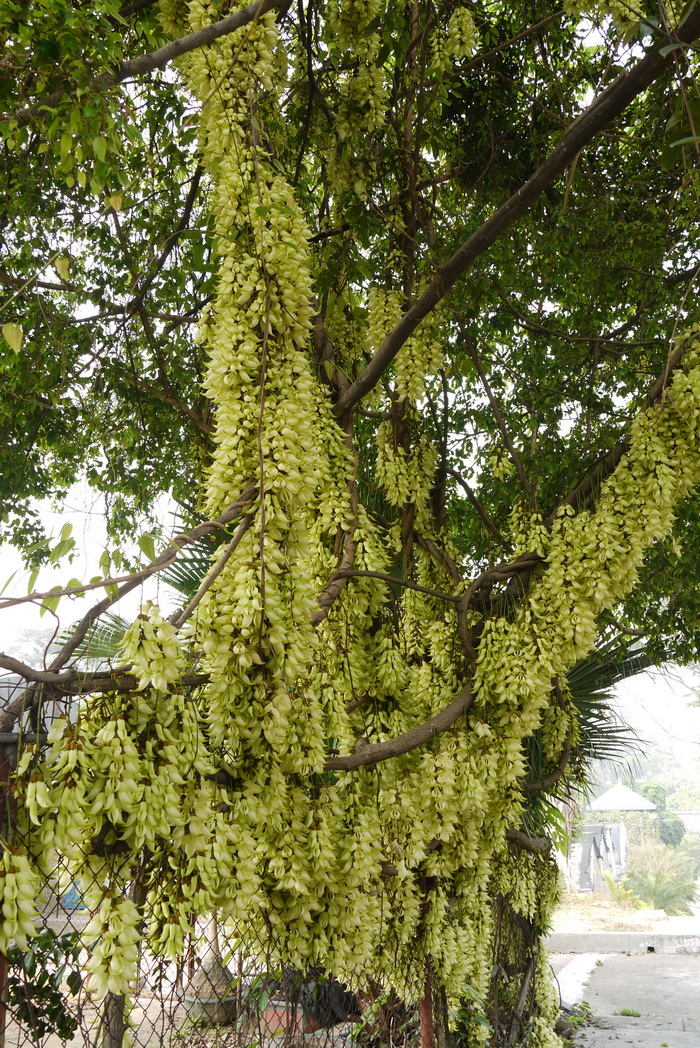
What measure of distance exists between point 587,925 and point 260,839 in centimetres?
1570

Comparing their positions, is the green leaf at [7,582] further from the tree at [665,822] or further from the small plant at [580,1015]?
the tree at [665,822]

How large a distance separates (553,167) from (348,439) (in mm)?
1148

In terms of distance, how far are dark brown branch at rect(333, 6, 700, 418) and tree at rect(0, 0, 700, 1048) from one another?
10mm

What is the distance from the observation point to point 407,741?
9.02 feet

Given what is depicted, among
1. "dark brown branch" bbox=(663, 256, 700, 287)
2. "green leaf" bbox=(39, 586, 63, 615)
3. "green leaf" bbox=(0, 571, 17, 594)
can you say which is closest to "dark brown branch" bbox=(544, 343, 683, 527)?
"dark brown branch" bbox=(663, 256, 700, 287)

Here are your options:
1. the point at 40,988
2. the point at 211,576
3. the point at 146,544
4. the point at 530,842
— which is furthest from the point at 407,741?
the point at 530,842

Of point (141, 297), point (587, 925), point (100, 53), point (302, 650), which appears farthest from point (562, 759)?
point (587, 925)

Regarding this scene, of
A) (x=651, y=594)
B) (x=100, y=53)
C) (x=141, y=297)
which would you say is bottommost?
(x=651, y=594)

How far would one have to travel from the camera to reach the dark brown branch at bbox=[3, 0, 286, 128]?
5.39ft

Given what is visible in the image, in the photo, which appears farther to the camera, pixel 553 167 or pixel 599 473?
pixel 599 473

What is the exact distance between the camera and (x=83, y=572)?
1.50 m

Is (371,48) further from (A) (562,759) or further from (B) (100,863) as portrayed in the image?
(A) (562,759)

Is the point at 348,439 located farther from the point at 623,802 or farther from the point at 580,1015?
the point at 623,802

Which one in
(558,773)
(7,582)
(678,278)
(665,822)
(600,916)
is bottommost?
(600,916)
